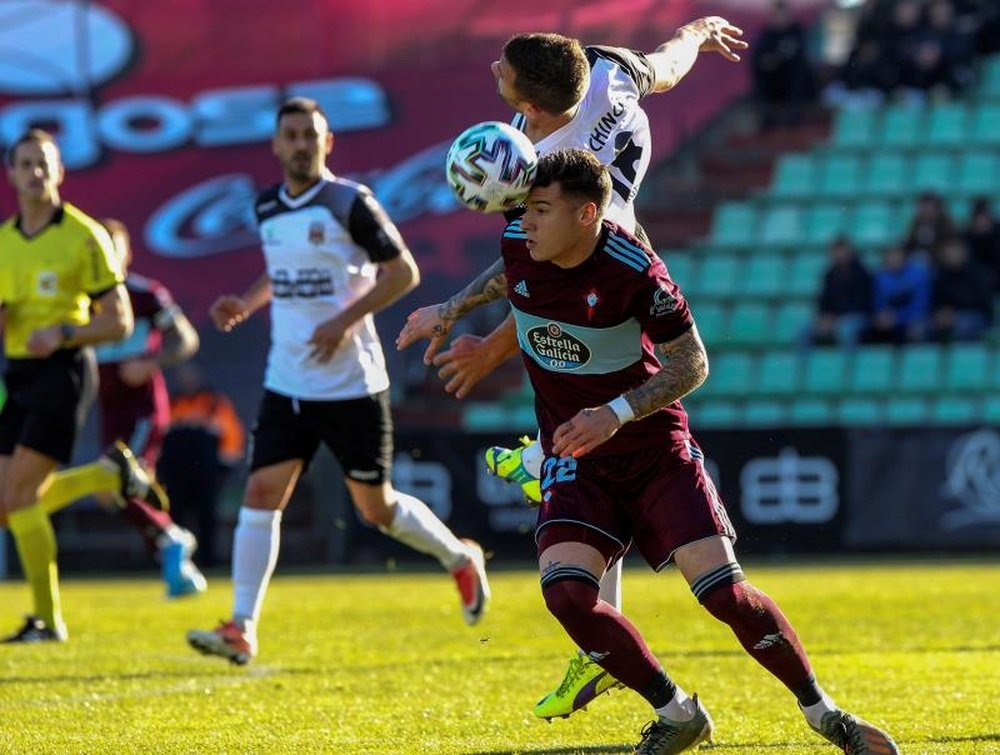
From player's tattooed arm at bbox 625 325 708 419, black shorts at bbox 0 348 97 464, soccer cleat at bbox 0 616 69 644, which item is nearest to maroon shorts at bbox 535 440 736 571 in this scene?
player's tattooed arm at bbox 625 325 708 419

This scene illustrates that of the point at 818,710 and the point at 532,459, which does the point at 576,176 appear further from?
the point at 818,710

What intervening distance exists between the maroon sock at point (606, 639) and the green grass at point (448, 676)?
582 mm

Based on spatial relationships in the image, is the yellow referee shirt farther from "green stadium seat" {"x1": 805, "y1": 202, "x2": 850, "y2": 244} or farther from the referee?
"green stadium seat" {"x1": 805, "y1": 202, "x2": 850, "y2": 244}

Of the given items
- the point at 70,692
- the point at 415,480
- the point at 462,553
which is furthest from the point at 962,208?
the point at 70,692

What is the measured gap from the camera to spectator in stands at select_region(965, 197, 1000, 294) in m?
18.4

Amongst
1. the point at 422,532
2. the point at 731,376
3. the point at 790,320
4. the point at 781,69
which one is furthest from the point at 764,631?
the point at 781,69

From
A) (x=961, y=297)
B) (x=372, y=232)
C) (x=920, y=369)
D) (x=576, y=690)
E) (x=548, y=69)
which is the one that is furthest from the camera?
(x=920, y=369)

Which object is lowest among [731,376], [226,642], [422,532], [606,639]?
[731,376]

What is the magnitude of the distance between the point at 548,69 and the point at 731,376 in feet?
44.0

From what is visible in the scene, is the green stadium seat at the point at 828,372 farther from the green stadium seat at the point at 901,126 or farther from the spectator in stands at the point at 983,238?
the green stadium seat at the point at 901,126

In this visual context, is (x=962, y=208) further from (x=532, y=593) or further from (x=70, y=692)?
(x=70, y=692)

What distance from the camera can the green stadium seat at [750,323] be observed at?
19.9 metres

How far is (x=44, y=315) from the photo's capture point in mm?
9609

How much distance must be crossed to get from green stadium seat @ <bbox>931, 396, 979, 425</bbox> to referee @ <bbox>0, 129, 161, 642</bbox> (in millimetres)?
10504
